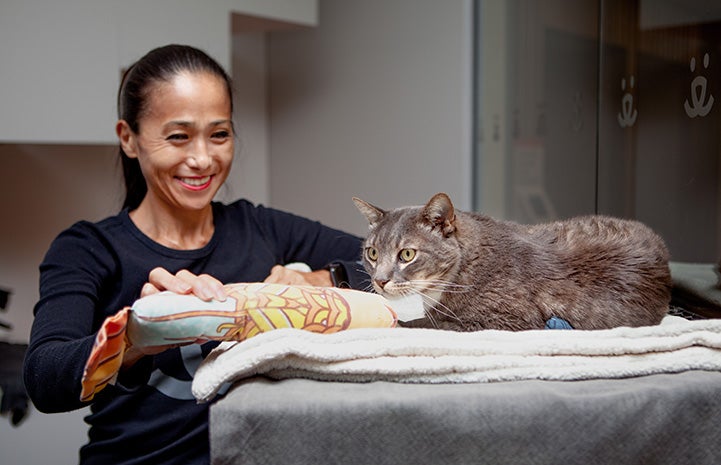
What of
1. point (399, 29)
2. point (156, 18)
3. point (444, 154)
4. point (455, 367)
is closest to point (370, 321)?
point (455, 367)

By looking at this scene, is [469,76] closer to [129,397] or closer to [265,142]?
[265,142]

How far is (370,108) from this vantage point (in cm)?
325

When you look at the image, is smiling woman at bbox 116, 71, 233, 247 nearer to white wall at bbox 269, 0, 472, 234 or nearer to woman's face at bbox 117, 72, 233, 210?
woman's face at bbox 117, 72, 233, 210

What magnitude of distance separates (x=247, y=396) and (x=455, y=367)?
8.2 inches

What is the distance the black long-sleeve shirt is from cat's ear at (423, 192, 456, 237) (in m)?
0.21

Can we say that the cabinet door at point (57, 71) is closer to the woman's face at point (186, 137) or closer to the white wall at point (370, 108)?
the woman's face at point (186, 137)

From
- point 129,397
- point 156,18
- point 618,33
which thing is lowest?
point 129,397

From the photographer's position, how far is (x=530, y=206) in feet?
8.93

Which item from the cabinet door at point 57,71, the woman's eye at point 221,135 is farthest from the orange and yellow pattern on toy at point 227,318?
the cabinet door at point 57,71

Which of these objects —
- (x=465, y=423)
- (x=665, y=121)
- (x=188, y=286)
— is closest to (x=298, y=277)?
(x=188, y=286)

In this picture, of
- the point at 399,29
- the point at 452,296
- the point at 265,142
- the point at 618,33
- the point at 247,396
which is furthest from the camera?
the point at 265,142

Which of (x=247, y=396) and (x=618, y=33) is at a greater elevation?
(x=618, y=33)

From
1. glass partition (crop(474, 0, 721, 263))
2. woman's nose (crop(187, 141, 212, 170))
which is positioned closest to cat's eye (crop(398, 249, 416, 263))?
woman's nose (crop(187, 141, 212, 170))

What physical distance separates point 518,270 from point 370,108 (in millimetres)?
2435
